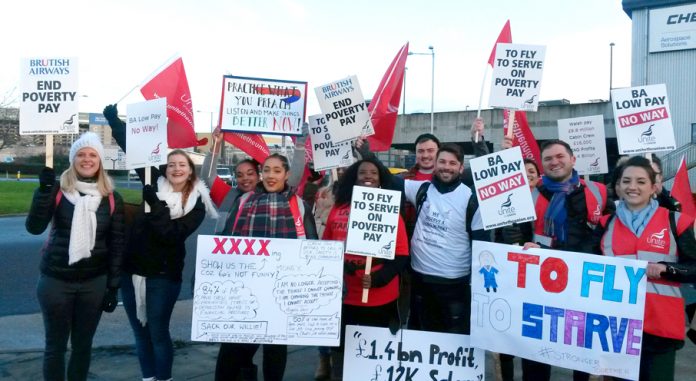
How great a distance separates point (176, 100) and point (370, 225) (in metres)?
2.85

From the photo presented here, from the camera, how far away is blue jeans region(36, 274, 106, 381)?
4.36 m

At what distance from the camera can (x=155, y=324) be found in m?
4.70

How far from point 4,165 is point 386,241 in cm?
6578

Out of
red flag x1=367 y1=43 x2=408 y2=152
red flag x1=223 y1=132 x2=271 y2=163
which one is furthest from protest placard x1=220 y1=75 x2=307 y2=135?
red flag x1=367 y1=43 x2=408 y2=152

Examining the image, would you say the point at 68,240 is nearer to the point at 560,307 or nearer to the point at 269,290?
the point at 269,290

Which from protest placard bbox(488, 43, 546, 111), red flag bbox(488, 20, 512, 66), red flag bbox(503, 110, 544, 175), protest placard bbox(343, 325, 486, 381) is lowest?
protest placard bbox(343, 325, 486, 381)

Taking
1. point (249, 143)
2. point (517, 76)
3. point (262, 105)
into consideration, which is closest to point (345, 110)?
point (262, 105)

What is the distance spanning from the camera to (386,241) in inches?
177

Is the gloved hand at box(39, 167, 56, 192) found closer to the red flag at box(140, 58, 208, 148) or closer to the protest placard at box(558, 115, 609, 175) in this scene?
the red flag at box(140, 58, 208, 148)

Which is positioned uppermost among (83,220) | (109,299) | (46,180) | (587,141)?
(587,141)

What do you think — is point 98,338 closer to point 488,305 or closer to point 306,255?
point 306,255

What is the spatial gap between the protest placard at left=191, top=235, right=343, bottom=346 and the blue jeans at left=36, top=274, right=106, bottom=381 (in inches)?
28.4

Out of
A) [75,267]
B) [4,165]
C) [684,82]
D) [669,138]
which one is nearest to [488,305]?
[669,138]

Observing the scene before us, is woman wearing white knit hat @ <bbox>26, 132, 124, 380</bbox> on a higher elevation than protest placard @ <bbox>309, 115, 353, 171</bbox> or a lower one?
lower
